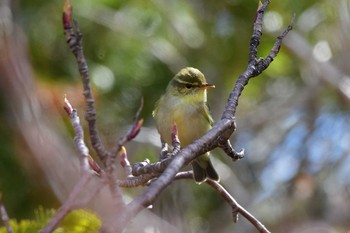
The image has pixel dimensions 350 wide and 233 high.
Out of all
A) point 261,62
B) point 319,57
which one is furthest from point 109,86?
point 261,62

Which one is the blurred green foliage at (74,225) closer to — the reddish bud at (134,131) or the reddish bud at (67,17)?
the reddish bud at (134,131)

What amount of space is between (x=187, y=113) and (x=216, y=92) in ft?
6.36

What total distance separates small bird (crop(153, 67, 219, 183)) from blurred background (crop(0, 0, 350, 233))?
0.31 m

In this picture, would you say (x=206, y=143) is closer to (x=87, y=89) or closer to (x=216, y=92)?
(x=87, y=89)

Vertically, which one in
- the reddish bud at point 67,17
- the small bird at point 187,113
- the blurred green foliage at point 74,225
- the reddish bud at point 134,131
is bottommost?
the blurred green foliage at point 74,225

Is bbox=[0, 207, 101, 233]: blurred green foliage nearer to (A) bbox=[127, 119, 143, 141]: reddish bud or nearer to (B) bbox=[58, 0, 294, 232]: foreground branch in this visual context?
(B) bbox=[58, 0, 294, 232]: foreground branch

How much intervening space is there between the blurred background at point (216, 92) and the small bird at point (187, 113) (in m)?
0.31

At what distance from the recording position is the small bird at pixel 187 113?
10.6 ft

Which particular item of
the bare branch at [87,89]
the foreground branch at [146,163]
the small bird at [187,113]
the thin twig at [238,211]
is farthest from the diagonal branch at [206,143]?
the small bird at [187,113]

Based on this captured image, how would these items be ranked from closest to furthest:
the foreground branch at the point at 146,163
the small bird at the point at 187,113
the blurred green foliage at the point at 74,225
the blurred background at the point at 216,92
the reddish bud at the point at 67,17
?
1. the foreground branch at the point at 146,163
2. the reddish bud at the point at 67,17
3. the blurred green foliage at the point at 74,225
4. the small bird at the point at 187,113
5. the blurred background at the point at 216,92

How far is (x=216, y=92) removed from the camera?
5.21 meters

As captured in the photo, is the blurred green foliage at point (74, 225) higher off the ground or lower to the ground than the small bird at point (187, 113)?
lower

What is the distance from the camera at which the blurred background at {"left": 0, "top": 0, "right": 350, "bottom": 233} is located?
376 centimetres

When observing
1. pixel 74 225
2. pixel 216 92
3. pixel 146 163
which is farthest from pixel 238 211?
pixel 216 92
